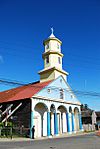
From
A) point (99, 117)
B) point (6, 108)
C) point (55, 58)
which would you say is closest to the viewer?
point (6, 108)

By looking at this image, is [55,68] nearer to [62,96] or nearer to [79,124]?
[62,96]

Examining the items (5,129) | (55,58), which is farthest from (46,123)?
(55,58)

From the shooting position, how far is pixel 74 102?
4425 centimetres

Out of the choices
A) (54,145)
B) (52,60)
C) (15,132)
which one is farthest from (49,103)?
(54,145)

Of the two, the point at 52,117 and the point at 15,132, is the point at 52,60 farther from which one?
the point at 15,132

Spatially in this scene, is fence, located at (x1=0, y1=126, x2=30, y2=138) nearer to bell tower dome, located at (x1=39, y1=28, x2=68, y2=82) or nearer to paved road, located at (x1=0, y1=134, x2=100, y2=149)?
paved road, located at (x1=0, y1=134, x2=100, y2=149)

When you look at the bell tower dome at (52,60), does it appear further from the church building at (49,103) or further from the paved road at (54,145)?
the paved road at (54,145)

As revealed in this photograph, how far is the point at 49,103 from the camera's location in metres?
37.3

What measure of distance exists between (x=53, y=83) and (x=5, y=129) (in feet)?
39.6

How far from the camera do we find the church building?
3459 centimetres

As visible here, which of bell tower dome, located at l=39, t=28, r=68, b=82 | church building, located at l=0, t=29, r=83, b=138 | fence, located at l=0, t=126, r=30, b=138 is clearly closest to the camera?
fence, located at l=0, t=126, r=30, b=138

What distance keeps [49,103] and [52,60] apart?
30.2ft

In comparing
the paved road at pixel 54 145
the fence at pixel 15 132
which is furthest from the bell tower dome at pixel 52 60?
the paved road at pixel 54 145

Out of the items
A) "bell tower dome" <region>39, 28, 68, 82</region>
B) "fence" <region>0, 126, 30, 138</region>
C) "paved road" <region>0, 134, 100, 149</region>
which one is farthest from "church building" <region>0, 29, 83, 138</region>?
"paved road" <region>0, 134, 100, 149</region>
